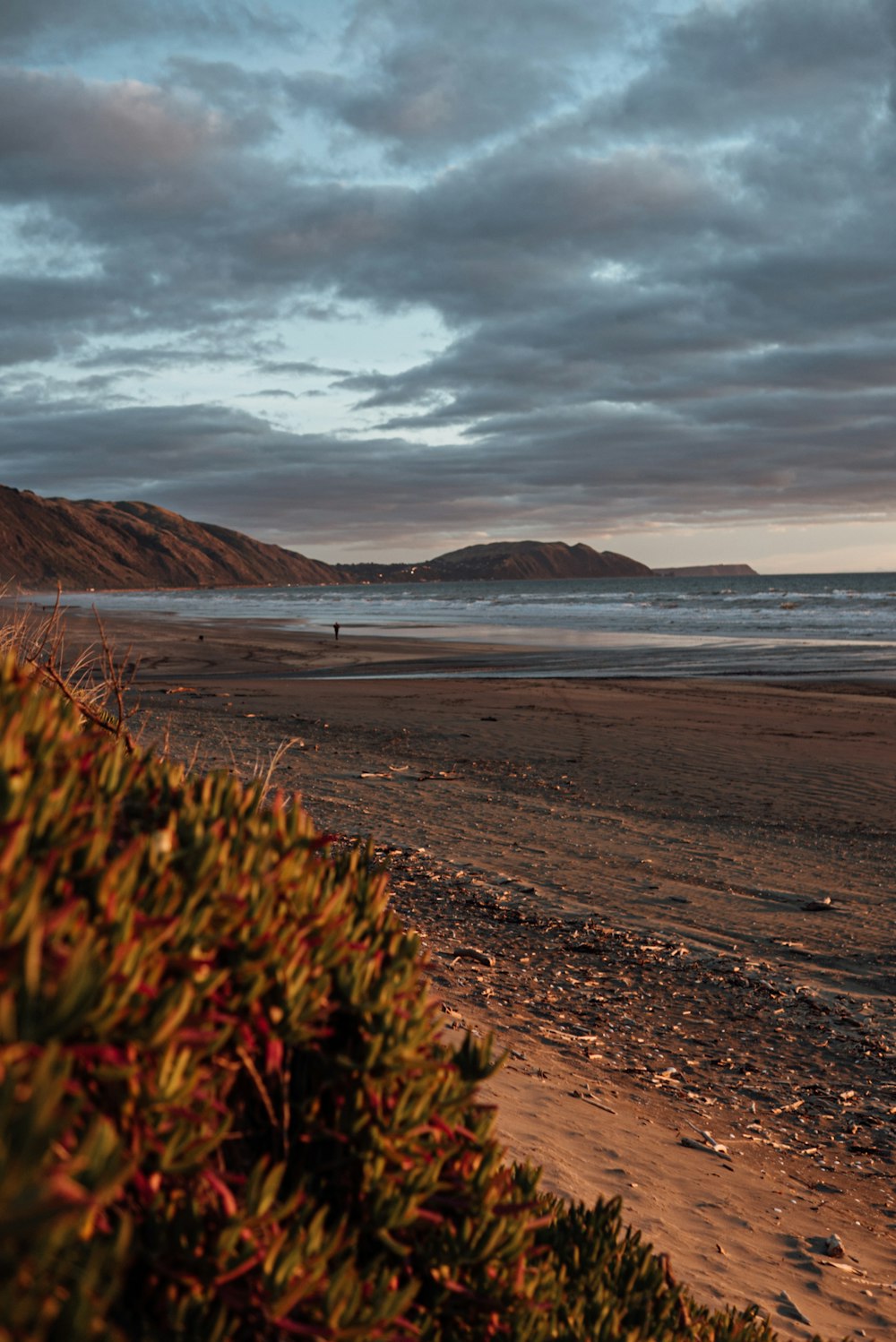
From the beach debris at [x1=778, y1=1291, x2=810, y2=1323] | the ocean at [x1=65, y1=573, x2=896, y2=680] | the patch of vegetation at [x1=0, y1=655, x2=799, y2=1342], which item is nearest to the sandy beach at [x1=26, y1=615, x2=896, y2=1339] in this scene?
the beach debris at [x1=778, y1=1291, x2=810, y2=1323]

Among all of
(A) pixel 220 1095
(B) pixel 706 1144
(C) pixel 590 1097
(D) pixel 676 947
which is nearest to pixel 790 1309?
(B) pixel 706 1144

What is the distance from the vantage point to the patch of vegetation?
1.15 meters

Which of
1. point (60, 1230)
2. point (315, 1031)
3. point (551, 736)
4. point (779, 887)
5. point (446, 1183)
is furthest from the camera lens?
point (551, 736)

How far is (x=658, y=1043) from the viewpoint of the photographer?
545cm

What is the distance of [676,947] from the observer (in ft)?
22.5

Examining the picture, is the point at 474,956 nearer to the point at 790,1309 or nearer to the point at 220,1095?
the point at 790,1309

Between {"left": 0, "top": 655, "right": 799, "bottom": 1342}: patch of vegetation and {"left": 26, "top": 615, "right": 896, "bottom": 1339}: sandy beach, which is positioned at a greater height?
{"left": 0, "top": 655, "right": 799, "bottom": 1342}: patch of vegetation

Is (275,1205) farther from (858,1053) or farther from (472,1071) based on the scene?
(858,1053)

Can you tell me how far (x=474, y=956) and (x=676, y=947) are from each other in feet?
4.83

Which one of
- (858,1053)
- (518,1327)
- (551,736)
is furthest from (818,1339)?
(551,736)

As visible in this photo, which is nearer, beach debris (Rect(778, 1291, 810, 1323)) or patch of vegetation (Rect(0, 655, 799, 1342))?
patch of vegetation (Rect(0, 655, 799, 1342))

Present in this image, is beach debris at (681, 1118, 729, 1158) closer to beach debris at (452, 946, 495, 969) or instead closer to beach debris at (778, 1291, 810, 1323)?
beach debris at (778, 1291, 810, 1323)

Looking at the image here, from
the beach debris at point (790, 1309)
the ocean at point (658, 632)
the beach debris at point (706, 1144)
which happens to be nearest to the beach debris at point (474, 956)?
the beach debris at point (706, 1144)

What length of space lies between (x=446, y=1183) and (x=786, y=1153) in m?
3.23
